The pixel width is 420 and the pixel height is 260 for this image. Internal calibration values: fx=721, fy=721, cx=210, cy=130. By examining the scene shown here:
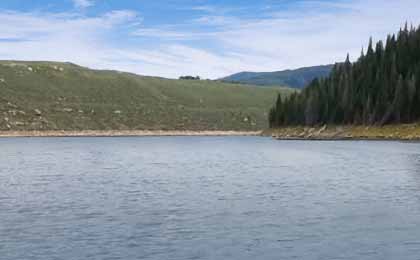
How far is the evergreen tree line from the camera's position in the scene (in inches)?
6378

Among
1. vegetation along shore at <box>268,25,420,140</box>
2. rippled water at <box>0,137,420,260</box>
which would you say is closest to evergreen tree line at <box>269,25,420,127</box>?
vegetation along shore at <box>268,25,420,140</box>

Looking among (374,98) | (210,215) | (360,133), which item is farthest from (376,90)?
(210,215)

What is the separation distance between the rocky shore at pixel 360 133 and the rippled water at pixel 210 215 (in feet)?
299

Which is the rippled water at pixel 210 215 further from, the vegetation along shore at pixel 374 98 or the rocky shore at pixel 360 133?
the vegetation along shore at pixel 374 98

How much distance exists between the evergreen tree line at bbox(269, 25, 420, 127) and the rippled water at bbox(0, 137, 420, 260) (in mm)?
97941

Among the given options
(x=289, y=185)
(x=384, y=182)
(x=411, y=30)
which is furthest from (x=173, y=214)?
(x=411, y=30)

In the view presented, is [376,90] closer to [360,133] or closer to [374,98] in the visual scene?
[374,98]

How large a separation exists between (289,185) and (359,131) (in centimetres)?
11993

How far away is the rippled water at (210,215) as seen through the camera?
2931 cm

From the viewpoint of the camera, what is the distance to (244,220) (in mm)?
36781

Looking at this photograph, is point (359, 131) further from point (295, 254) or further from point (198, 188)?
point (295, 254)

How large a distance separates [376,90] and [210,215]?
143839mm

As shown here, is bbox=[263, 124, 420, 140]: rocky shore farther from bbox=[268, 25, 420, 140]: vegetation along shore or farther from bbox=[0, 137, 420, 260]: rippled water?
bbox=[0, 137, 420, 260]: rippled water

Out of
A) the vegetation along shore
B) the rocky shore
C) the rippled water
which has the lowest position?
the rippled water
